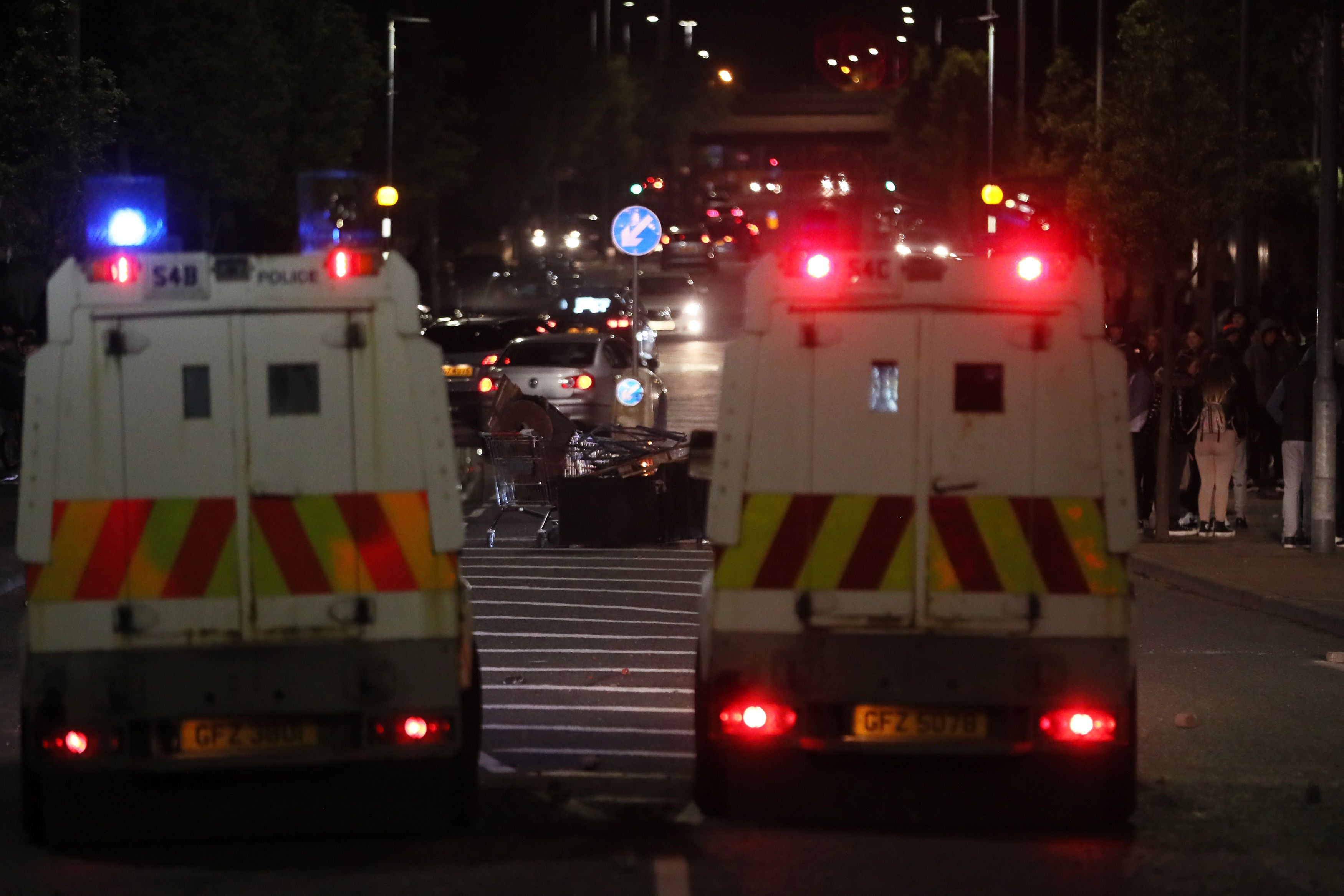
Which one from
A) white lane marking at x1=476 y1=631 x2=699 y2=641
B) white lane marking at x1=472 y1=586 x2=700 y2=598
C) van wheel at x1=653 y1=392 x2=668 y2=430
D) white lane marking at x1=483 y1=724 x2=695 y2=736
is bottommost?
white lane marking at x1=483 y1=724 x2=695 y2=736

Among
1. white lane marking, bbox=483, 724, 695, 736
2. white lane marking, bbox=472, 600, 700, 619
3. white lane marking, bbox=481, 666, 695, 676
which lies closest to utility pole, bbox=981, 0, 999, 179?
white lane marking, bbox=472, 600, 700, 619

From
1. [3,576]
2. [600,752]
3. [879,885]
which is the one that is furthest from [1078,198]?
[879,885]

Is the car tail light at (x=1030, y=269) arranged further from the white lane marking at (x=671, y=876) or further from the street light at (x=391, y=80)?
the street light at (x=391, y=80)

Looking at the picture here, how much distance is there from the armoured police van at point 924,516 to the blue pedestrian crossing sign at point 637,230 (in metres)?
16.1

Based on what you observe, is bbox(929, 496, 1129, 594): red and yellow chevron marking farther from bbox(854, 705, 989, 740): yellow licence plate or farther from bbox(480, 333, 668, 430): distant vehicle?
bbox(480, 333, 668, 430): distant vehicle

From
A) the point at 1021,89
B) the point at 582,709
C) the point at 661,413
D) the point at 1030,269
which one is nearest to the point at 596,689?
the point at 582,709

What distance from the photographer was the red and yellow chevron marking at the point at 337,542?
734cm

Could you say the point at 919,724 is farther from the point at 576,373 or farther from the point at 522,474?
the point at 576,373

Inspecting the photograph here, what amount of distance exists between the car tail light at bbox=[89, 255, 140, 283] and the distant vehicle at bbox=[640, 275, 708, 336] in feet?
157

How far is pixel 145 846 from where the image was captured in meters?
7.75

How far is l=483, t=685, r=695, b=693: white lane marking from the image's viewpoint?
36.0ft

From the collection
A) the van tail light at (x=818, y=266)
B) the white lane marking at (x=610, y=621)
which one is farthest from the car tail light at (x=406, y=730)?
the white lane marking at (x=610, y=621)

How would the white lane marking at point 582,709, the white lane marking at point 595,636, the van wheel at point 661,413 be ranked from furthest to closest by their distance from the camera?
the van wheel at point 661,413
the white lane marking at point 595,636
the white lane marking at point 582,709

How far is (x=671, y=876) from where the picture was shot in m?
7.18
